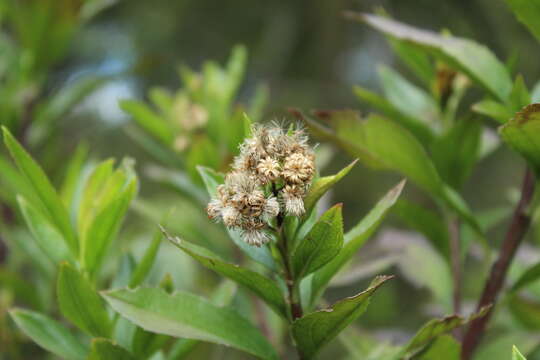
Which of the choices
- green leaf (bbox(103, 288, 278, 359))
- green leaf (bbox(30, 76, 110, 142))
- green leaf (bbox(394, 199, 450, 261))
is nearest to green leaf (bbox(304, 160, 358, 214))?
green leaf (bbox(103, 288, 278, 359))

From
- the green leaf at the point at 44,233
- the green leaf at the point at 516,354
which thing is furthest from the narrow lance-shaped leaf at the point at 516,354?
the green leaf at the point at 44,233

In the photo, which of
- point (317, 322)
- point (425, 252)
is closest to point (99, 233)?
point (317, 322)

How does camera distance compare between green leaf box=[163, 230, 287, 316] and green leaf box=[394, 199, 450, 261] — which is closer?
green leaf box=[163, 230, 287, 316]

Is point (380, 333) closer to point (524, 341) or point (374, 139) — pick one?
point (524, 341)

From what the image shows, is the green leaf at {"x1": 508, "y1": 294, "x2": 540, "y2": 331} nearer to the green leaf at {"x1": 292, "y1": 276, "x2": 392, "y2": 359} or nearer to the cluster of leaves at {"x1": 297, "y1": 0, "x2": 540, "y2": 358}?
the cluster of leaves at {"x1": 297, "y1": 0, "x2": 540, "y2": 358}

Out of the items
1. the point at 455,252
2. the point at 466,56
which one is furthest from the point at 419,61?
the point at 455,252

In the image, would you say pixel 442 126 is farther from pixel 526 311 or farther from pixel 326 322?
pixel 326 322

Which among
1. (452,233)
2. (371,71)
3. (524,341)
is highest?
(371,71)
